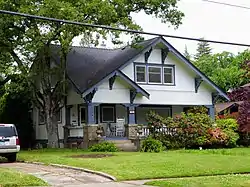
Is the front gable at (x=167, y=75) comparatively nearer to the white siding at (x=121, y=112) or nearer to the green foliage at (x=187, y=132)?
the white siding at (x=121, y=112)

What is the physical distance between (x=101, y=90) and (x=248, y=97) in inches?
385

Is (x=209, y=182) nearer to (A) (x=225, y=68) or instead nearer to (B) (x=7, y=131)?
(B) (x=7, y=131)

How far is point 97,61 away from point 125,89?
392cm

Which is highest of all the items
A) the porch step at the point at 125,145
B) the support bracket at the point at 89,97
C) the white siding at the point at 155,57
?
the white siding at the point at 155,57

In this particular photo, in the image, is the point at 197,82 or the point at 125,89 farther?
the point at 197,82

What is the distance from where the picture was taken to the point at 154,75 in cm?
3509

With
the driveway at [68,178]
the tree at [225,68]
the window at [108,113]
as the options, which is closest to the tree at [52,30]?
the window at [108,113]

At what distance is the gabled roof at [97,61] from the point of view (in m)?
32.1

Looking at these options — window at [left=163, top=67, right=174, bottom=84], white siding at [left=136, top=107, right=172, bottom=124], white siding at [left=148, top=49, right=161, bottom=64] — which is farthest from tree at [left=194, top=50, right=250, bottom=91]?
white siding at [left=148, top=49, right=161, bottom=64]

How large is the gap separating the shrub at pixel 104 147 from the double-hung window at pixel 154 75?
739cm

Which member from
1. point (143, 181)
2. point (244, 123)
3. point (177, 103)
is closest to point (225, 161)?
point (143, 181)

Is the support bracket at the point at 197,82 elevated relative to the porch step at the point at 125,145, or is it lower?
elevated

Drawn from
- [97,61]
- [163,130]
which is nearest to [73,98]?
[97,61]

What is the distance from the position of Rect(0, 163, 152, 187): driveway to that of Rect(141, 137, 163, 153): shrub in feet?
31.6
